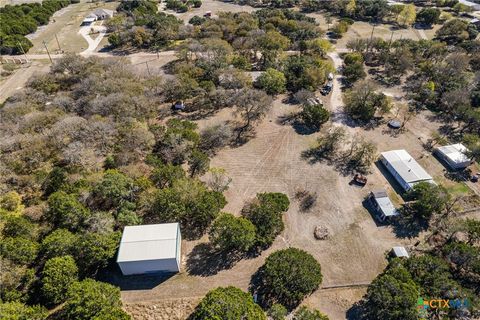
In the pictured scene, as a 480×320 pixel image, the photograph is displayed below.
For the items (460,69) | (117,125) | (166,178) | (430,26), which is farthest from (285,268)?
(430,26)

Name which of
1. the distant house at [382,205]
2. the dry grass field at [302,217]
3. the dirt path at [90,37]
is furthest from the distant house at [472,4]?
the dirt path at [90,37]

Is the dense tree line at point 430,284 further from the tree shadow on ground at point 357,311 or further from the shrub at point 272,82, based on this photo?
the shrub at point 272,82

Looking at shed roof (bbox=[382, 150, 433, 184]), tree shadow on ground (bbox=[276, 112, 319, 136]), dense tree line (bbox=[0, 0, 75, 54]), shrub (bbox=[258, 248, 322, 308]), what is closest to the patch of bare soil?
shrub (bbox=[258, 248, 322, 308])

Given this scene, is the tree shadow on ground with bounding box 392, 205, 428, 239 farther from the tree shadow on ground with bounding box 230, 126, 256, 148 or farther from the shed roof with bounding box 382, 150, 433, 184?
the tree shadow on ground with bounding box 230, 126, 256, 148

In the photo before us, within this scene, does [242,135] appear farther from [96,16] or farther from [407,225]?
[96,16]

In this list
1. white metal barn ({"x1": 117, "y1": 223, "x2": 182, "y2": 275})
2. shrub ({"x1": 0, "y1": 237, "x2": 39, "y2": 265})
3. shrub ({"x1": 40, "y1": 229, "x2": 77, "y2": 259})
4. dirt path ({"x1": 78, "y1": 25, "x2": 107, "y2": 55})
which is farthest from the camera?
dirt path ({"x1": 78, "y1": 25, "x2": 107, "y2": 55})

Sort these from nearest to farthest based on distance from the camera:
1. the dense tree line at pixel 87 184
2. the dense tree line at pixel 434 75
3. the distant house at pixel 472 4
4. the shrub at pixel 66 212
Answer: the dense tree line at pixel 87 184
the shrub at pixel 66 212
the dense tree line at pixel 434 75
the distant house at pixel 472 4

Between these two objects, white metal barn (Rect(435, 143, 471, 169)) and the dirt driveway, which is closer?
the dirt driveway
